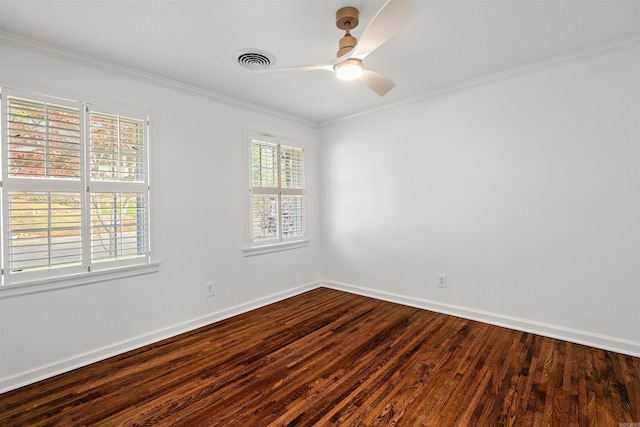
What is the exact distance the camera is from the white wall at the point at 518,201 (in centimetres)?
243

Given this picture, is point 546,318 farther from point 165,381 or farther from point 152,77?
point 152,77

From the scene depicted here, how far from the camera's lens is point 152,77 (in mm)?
2770

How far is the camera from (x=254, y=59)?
8.17 ft

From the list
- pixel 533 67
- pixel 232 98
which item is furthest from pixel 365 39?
pixel 232 98

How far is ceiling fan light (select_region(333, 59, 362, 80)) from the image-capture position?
1.92 meters

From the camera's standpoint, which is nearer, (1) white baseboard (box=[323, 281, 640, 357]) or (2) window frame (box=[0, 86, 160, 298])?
(2) window frame (box=[0, 86, 160, 298])

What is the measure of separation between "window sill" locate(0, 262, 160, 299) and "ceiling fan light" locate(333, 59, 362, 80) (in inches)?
94.0

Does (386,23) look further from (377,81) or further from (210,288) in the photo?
(210,288)

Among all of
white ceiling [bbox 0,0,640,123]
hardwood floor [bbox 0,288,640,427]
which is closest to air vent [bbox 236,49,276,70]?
white ceiling [bbox 0,0,640,123]

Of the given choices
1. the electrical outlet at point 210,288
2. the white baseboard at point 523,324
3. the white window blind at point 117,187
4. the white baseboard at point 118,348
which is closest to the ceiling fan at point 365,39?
the white window blind at point 117,187

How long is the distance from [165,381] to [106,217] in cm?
145

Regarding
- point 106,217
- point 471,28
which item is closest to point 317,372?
point 106,217

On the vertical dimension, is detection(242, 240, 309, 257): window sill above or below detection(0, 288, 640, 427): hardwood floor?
above

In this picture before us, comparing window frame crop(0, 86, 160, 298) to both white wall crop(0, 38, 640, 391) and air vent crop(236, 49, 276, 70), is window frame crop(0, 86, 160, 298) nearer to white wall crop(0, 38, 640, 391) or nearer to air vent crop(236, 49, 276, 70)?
white wall crop(0, 38, 640, 391)
